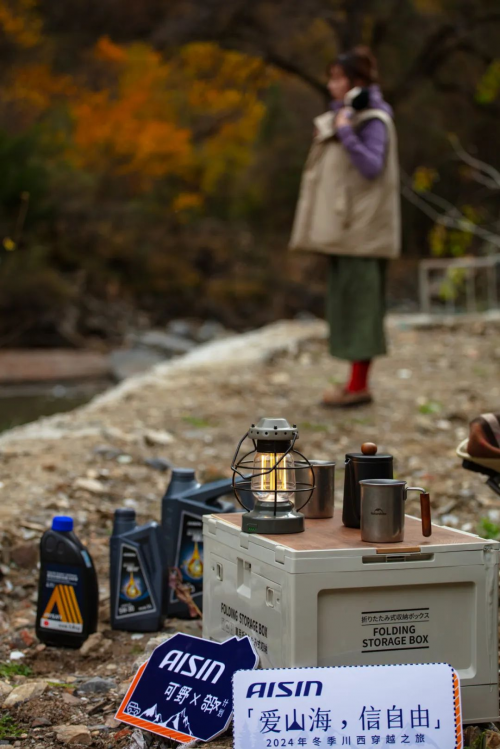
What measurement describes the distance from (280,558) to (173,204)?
2254cm

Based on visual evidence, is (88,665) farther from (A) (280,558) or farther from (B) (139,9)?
(B) (139,9)

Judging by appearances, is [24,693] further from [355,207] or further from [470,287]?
[470,287]

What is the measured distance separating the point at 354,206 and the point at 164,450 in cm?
174

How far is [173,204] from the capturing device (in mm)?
24031

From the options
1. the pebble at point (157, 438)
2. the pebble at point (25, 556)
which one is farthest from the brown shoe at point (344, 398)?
the pebble at point (25, 556)

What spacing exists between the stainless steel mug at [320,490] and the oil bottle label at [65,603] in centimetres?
81

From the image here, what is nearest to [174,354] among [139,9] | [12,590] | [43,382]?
[43,382]

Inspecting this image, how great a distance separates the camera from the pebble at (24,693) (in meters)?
2.39

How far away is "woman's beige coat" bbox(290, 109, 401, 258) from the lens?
17.9 feet

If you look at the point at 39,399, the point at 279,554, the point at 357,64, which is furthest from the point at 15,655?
the point at 39,399

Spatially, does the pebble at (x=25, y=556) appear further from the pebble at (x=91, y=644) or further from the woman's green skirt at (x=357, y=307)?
the woman's green skirt at (x=357, y=307)

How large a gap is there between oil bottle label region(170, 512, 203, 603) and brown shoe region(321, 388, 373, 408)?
3.01 meters

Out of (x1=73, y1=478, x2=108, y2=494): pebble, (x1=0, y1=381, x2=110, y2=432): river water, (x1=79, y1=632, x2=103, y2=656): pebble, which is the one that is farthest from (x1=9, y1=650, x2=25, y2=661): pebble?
(x1=0, y1=381, x2=110, y2=432): river water

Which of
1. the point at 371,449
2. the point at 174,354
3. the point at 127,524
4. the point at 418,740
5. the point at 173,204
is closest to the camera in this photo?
the point at 418,740
